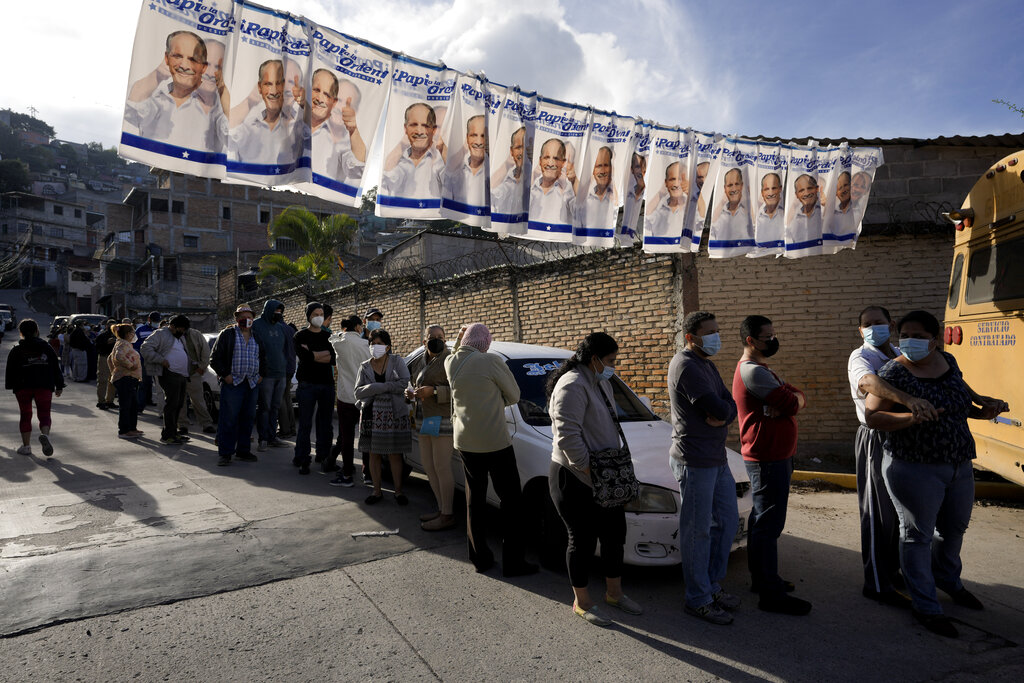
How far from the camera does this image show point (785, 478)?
12.3 ft

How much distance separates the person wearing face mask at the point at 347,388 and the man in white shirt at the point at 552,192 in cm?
235

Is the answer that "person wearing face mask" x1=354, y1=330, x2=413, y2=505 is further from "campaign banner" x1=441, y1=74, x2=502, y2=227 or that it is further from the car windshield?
"campaign banner" x1=441, y1=74, x2=502, y2=227

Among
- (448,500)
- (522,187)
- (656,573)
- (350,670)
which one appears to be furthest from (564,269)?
(350,670)

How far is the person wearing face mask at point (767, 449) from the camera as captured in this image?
368 cm

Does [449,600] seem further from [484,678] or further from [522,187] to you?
[522,187]

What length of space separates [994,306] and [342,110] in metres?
5.80

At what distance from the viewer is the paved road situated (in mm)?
3018

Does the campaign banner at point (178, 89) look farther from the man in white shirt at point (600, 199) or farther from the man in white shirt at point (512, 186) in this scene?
the man in white shirt at point (600, 199)

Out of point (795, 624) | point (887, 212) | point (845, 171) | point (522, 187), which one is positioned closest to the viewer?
point (795, 624)

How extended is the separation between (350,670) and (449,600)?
91 cm

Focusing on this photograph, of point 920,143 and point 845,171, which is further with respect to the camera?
point 920,143

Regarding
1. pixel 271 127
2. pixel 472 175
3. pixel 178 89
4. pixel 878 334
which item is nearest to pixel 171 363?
pixel 271 127

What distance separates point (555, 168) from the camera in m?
6.19

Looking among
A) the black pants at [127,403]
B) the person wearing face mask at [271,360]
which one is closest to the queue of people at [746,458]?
the person wearing face mask at [271,360]
